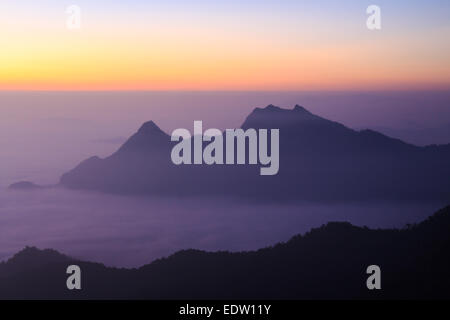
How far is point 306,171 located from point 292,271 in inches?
3768

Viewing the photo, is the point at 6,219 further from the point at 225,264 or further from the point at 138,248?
the point at 225,264

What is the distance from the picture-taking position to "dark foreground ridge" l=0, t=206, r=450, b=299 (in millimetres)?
38094

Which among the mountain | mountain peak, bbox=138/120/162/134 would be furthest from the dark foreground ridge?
mountain peak, bbox=138/120/162/134

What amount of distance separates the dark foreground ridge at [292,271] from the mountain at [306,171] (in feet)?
126

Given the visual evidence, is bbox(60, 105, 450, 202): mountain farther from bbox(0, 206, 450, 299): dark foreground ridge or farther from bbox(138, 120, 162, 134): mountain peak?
bbox(0, 206, 450, 299): dark foreground ridge

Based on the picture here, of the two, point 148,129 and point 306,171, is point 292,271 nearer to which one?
point 306,171

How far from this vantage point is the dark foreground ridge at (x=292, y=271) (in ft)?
125

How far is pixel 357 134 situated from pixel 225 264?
352ft

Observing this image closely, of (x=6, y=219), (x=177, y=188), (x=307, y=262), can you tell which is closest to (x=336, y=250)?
(x=307, y=262)

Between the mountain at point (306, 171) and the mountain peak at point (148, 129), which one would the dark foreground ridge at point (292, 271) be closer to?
the mountain at point (306, 171)

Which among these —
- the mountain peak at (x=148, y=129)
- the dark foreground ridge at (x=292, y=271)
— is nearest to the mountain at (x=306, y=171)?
the mountain peak at (x=148, y=129)

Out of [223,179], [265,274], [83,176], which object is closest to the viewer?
[265,274]

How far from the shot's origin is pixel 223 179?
13538cm
